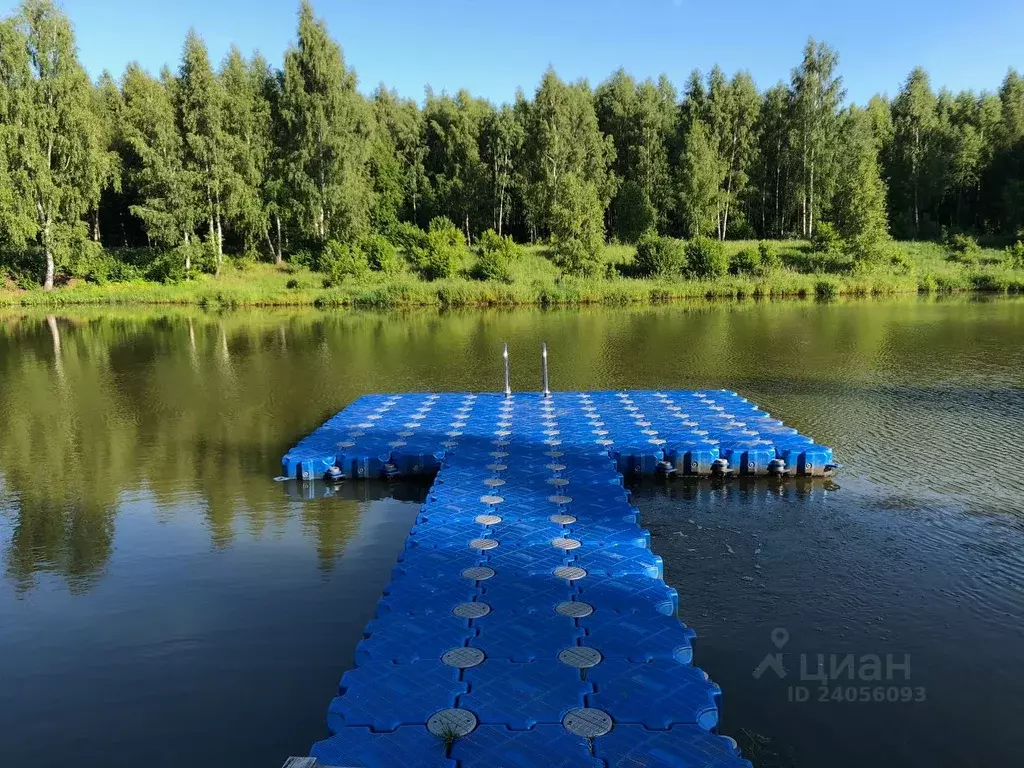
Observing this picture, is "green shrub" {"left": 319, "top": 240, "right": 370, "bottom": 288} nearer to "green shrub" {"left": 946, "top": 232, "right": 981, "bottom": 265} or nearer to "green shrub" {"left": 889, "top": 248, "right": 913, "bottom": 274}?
"green shrub" {"left": 889, "top": 248, "right": 913, "bottom": 274}

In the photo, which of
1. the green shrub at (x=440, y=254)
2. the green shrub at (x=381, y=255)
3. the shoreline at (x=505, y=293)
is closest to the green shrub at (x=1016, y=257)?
the shoreline at (x=505, y=293)

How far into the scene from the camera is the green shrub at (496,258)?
47.0 metres

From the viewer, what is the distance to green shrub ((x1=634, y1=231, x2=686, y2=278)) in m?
47.4

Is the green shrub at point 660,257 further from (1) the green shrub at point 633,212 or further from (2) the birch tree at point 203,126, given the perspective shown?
(2) the birch tree at point 203,126

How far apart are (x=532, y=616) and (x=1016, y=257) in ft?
183

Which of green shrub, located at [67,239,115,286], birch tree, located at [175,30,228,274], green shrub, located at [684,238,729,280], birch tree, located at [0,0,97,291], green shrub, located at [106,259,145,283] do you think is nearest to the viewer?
birch tree, located at [0,0,97,291]

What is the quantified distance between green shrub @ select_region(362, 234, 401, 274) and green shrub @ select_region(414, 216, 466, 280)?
5.23ft

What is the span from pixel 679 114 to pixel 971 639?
6207 centimetres

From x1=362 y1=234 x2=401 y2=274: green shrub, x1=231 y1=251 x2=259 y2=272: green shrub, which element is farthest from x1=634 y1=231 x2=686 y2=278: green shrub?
x1=231 y1=251 x2=259 y2=272: green shrub

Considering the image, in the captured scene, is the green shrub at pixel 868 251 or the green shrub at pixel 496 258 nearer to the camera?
the green shrub at pixel 496 258

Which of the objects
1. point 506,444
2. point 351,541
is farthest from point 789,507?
point 351,541

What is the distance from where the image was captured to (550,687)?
5195 mm

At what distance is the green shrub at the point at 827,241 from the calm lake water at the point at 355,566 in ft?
105

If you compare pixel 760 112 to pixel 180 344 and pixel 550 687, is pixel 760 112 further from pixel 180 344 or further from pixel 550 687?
pixel 550 687
